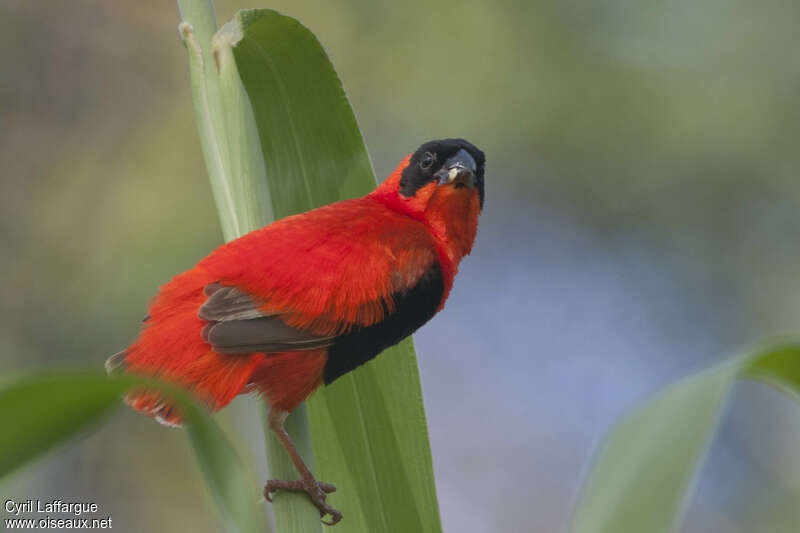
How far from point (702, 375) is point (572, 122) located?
16.9ft

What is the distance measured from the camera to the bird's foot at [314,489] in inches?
42.8

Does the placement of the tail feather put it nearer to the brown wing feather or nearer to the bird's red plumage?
the bird's red plumage

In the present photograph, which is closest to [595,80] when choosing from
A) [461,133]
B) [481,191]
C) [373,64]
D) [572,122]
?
[572,122]

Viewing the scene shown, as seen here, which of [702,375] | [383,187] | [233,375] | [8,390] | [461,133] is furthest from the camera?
[461,133]

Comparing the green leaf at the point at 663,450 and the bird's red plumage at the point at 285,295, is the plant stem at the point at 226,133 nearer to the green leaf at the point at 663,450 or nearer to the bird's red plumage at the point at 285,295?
the bird's red plumage at the point at 285,295

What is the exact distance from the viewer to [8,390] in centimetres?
59

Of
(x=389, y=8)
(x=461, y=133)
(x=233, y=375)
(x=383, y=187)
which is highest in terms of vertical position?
(x=389, y=8)

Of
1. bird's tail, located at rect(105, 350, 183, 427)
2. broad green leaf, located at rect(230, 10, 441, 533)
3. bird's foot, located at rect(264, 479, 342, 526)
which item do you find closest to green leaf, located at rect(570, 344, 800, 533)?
bird's foot, located at rect(264, 479, 342, 526)

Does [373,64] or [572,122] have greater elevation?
[373,64]

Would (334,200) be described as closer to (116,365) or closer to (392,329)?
(392,329)

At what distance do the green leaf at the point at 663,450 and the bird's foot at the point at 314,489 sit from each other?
37cm

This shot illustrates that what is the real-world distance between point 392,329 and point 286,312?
0.67 feet

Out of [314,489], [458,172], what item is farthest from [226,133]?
[458,172]

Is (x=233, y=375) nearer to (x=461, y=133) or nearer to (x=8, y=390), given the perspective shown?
(x=8, y=390)
